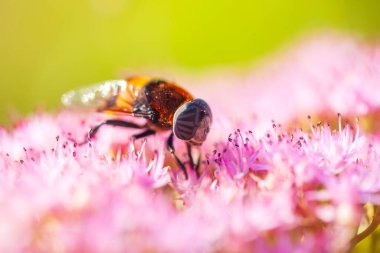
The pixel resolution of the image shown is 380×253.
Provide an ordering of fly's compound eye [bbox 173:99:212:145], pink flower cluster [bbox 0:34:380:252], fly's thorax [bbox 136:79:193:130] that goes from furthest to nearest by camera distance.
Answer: fly's thorax [bbox 136:79:193:130]
fly's compound eye [bbox 173:99:212:145]
pink flower cluster [bbox 0:34:380:252]

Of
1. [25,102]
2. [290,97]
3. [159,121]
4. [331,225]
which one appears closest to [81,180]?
[159,121]

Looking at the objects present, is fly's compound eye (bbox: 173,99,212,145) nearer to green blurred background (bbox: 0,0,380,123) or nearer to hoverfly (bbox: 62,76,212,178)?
hoverfly (bbox: 62,76,212,178)

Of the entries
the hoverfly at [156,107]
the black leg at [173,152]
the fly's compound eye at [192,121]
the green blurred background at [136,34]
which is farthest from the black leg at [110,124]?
the green blurred background at [136,34]

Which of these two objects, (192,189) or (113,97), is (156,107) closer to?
(113,97)

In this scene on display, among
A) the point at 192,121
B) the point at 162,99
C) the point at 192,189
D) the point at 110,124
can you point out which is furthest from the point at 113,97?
the point at 192,189

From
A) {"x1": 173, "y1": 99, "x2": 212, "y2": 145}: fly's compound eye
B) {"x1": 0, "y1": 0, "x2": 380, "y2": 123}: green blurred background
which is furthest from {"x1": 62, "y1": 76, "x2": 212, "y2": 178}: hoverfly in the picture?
{"x1": 0, "y1": 0, "x2": 380, "y2": 123}: green blurred background

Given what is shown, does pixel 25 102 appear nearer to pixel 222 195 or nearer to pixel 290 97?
pixel 290 97

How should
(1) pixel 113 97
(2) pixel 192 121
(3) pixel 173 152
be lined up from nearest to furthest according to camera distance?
(2) pixel 192 121 < (3) pixel 173 152 < (1) pixel 113 97
